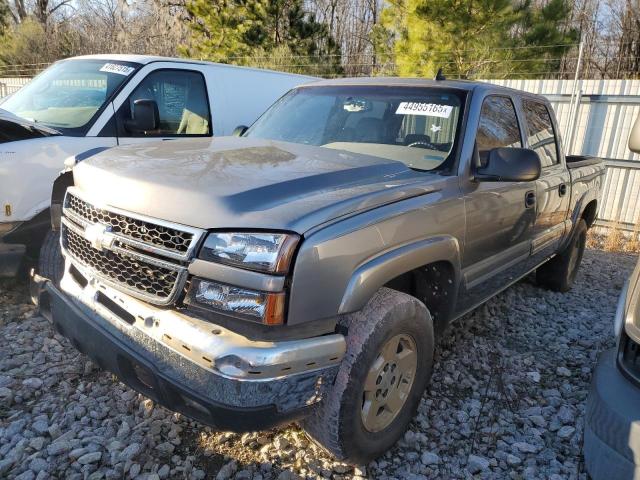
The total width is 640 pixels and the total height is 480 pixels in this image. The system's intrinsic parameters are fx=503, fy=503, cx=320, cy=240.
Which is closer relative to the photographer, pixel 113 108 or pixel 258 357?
pixel 258 357

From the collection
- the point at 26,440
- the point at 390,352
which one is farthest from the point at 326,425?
the point at 26,440

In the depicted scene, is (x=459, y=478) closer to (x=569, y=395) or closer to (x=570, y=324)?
(x=569, y=395)

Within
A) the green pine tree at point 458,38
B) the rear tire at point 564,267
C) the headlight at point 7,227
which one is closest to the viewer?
the headlight at point 7,227

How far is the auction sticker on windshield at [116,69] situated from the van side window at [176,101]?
16 centimetres

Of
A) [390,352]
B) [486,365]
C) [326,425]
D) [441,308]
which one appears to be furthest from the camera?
[486,365]

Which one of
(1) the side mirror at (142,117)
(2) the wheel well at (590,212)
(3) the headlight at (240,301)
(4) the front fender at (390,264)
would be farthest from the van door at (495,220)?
(1) the side mirror at (142,117)

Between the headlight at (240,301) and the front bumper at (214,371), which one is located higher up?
the headlight at (240,301)

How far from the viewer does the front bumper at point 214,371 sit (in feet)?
6.09

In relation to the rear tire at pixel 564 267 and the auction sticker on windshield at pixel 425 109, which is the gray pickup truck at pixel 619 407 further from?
the rear tire at pixel 564 267

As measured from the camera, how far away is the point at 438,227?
2643 mm

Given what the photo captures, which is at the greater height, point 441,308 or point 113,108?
point 113,108

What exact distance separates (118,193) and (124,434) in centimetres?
131

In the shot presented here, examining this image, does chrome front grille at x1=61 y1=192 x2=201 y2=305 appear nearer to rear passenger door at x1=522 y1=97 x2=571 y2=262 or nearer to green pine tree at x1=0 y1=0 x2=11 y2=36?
rear passenger door at x1=522 y1=97 x2=571 y2=262

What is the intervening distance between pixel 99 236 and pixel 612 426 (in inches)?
89.1
